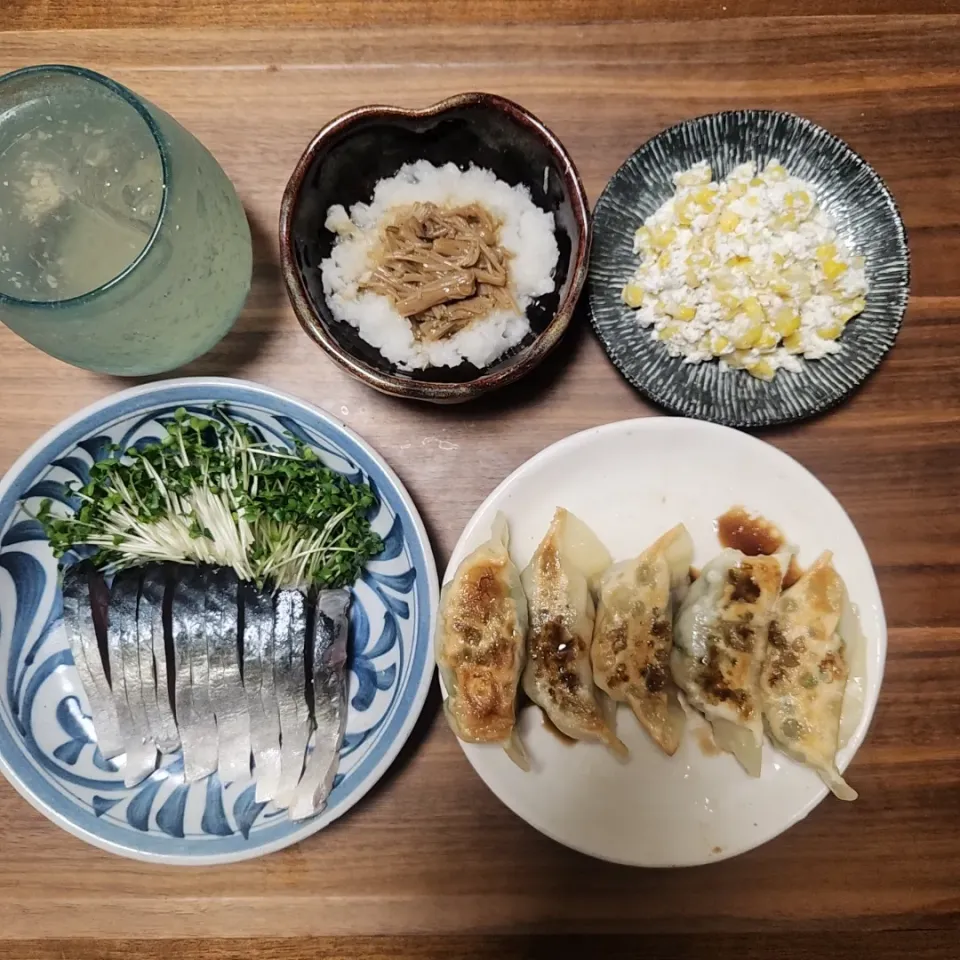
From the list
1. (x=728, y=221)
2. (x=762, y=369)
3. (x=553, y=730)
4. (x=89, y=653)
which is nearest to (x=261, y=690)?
(x=89, y=653)

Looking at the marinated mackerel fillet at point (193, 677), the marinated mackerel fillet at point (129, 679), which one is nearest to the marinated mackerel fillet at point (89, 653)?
the marinated mackerel fillet at point (129, 679)

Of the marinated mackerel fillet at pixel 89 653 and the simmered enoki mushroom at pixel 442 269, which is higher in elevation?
the simmered enoki mushroom at pixel 442 269

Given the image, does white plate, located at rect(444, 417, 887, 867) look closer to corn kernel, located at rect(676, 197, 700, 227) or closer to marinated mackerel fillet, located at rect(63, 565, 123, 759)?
corn kernel, located at rect(676, 197, 700, 227)

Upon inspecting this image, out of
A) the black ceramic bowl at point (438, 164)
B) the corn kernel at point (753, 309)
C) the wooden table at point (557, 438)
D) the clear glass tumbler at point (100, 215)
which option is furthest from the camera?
the wooden table at point (557, 438)

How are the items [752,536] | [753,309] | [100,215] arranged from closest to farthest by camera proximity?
[100,215] → [753,309] → [752,536]

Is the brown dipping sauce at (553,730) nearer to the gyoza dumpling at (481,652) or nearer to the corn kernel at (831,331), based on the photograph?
the gyoza dumpling at (481,652)

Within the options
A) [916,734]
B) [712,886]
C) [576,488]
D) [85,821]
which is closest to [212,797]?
[85,821]

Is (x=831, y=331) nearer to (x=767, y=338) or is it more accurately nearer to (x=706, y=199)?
(x=767, y=338)
